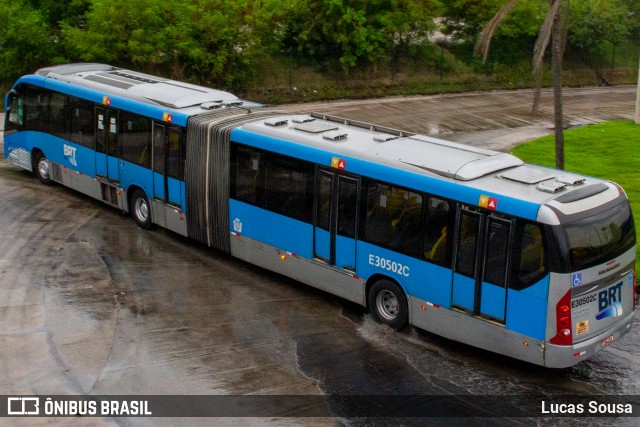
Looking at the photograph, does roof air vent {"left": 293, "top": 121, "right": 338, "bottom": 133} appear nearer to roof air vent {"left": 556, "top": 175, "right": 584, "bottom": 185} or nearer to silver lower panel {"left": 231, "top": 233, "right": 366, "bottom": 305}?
silver lower panel {"left": 231, "top": 233, "right": 366, "bottom": 305}

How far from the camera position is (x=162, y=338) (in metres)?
15.1

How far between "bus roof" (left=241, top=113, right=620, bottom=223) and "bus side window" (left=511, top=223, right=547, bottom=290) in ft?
0.91

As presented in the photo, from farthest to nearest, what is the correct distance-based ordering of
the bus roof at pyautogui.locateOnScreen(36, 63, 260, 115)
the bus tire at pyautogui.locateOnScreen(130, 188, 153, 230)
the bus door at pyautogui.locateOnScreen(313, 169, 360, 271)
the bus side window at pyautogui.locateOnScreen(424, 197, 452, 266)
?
the bus tire at pyautogui.locateOnScreen(130, 188, 153, 230) → the bus roof at pyautogui.locateOnScreen(36, 63, 260, 115) → the bus door at pyautogui.locateOnScreen(313, 169, 360, 271) → the bus side window at pyautogui.locateOnScreen(424, 197, 452, 266)

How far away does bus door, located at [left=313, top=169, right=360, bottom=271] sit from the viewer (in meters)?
15.9

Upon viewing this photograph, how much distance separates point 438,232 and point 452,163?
1111 millimetres

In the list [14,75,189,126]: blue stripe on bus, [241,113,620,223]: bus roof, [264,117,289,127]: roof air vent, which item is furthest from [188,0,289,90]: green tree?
[241,113,620,223]: bus roof

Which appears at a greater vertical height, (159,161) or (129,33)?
(129,33)

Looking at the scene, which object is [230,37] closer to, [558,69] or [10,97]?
[10,97]

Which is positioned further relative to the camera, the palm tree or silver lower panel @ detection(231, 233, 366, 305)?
the palm tree

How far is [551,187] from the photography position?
1371 cm

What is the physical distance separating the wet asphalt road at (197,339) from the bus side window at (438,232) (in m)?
1.56

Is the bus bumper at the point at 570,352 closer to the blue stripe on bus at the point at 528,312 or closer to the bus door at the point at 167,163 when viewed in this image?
the blue stripe on bus at the point at 528,312

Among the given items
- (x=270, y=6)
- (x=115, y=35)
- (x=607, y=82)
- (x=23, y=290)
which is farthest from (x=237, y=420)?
(x=607, y=82)

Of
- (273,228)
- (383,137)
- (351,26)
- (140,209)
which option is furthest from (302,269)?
(351,26)
